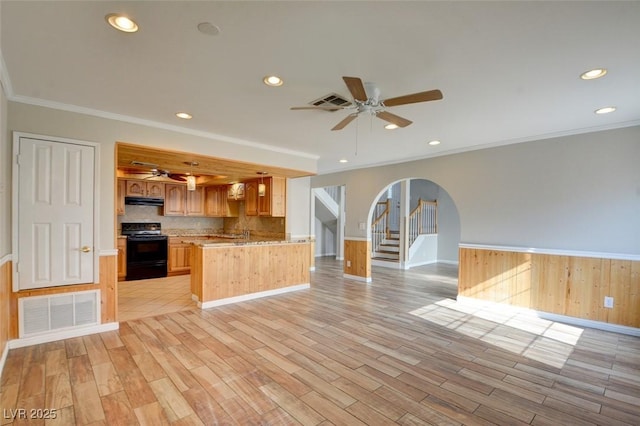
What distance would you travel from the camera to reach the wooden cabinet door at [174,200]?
7055 millimetres

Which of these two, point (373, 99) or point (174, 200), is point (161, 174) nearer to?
point (174, 200)

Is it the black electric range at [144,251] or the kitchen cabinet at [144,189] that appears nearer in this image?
the black electric range at [144,251]

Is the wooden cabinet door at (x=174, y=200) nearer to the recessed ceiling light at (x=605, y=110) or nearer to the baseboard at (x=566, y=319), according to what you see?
the baseboard at (x=566, y=319)

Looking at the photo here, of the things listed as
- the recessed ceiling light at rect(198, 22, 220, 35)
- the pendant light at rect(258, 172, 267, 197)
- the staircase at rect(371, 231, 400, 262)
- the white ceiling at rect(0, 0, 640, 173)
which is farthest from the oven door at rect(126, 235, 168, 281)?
the staircase at rect(371, 231, 400, 262)

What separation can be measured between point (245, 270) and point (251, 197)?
2.36 m

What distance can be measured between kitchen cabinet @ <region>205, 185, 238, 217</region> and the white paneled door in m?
4.25

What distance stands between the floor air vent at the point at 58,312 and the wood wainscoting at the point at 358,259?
15.8 feet

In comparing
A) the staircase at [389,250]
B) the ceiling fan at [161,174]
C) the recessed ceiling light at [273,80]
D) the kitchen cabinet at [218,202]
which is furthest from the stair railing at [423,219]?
the recessed ceiling light at [273,80]

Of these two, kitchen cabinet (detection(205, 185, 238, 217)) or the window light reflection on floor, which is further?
kitchen cabinet (detection(205, 185, 238, 217))

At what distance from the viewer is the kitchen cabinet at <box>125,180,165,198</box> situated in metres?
6.49

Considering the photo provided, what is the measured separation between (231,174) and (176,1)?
4.74 metres

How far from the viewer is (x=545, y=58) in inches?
88.4

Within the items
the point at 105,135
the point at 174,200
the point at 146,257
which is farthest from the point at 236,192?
the point at 105,135

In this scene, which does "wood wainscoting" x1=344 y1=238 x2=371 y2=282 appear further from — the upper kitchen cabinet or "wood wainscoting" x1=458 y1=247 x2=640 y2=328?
the upper kitchen cabinet
